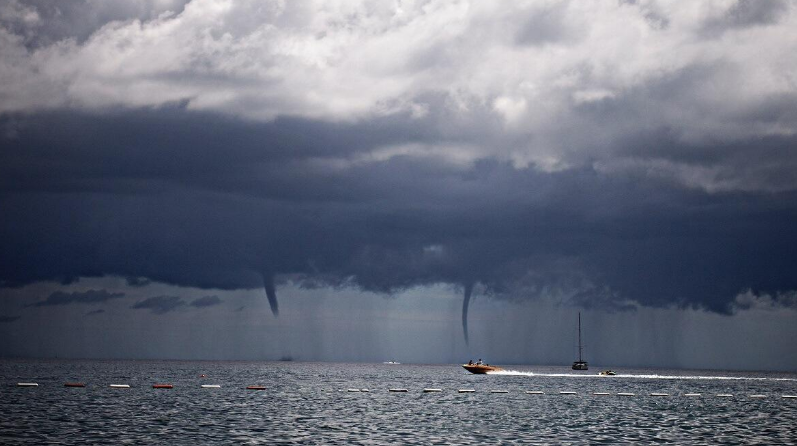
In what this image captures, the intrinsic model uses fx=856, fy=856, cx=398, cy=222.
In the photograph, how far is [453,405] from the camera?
146500 mm

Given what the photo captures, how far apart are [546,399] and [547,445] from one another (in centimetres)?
8719

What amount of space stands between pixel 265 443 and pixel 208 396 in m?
84.1

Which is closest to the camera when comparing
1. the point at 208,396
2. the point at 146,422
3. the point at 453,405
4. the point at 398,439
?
the point at 398,439

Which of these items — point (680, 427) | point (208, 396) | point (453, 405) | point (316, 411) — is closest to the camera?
point (680, 427)

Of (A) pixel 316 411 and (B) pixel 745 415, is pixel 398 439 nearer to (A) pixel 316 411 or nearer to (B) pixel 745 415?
(A) pixel 316 411

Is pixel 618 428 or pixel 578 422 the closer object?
pixel 618 428

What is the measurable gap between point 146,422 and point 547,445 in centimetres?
4846

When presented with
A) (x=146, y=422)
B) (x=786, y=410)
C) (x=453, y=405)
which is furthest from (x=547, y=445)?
(x=786, y=410)

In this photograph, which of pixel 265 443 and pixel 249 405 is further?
pixel 249 405

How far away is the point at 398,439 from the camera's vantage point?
294 feet

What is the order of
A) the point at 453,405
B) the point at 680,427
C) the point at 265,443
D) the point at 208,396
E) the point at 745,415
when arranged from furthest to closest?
the point at 208,396
the point at 453,405
the point at 745,415
the point at 680,427
the point at 265,443

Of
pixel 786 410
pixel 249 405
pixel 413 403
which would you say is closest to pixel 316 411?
pixel 249 405

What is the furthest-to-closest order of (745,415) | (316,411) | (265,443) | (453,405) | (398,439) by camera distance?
(453,405) → (745,415) → (316,411) → (398,439) → (265,443)

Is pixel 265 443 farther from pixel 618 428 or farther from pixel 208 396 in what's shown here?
pixel 208 396
